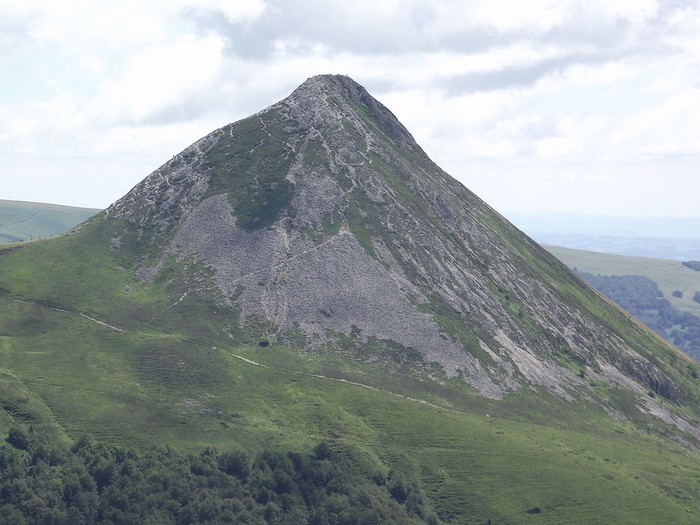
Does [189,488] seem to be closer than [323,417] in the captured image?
Yes

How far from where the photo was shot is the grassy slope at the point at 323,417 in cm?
16062

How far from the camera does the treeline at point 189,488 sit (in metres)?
136

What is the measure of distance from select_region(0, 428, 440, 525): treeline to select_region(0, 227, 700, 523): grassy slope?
5185 millimetres

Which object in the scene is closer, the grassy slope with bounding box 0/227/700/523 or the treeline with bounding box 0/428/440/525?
the treeline with bounding box 0/428/440/525

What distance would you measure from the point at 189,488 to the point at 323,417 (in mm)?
39681

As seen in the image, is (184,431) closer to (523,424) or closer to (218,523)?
(218,523)

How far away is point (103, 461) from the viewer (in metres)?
144

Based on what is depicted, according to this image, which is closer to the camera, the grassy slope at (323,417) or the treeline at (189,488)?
the treeline at (189,488)

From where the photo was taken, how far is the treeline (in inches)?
5354

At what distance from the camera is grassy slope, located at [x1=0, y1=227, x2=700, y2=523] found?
527 feet

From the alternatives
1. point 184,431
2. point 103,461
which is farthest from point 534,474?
point 103,461

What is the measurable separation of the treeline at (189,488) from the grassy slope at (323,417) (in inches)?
204

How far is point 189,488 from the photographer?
145125 mm

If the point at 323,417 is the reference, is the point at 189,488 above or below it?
below
